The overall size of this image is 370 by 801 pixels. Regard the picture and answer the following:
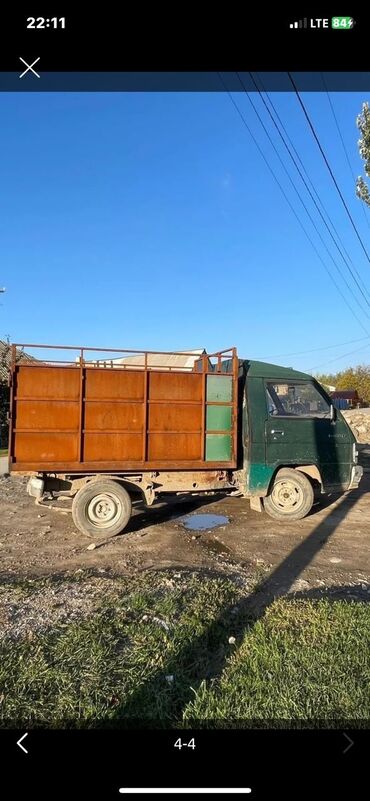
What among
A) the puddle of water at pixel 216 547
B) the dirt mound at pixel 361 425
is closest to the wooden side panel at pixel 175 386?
the puddle of water at pixel 216 547

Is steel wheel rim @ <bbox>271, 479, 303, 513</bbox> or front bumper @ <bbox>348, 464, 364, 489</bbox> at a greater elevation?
front bumper @ <bbox>348, 464, 364, 489</bbox>

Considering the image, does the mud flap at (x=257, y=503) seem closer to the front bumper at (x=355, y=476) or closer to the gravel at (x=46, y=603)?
the front bumper at (x=355, y=476)

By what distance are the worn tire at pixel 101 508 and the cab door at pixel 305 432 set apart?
2.29 metres

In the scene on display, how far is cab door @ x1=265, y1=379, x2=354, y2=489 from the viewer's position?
6.63 meters

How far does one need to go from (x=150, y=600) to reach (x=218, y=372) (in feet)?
11.8

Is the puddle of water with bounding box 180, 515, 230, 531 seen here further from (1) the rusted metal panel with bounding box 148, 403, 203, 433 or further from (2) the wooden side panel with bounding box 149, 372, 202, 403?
(2) the wooden side panel with bounding box 149, 372, 202, 403

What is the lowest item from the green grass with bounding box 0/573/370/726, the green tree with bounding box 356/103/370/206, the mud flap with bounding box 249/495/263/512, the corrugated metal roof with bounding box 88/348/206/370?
the green grass with bounding box 0/573/370/726

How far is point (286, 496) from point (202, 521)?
4.58 feet

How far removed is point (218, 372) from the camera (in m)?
6.47

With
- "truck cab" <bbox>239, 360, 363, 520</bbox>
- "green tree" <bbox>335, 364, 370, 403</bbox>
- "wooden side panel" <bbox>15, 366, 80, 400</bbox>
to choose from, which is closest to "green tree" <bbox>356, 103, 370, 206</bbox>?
"truck cab" <bbox>239, 360, 363, 520</bbox>
